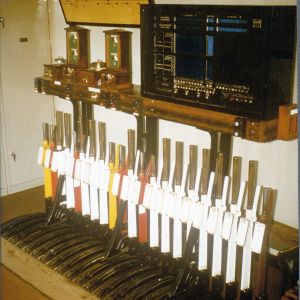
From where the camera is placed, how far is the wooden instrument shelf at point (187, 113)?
7.64 feet

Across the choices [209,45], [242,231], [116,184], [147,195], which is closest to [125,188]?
[116,184]

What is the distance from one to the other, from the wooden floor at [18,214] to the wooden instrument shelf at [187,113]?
1.16 metres

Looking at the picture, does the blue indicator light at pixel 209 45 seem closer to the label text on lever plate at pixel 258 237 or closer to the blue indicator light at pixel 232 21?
the blue indicator light at pixel 232 21

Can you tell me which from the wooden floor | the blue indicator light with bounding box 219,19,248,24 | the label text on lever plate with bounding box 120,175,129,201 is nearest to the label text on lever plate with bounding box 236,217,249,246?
the label text on lever plate with bounding box 120,175,129,201

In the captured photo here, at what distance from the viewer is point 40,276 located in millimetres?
3139

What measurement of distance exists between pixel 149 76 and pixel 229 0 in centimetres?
69

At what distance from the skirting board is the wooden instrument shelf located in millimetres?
1142

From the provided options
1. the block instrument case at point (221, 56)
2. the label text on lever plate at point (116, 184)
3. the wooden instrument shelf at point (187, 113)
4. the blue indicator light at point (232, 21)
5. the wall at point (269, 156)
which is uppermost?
the blue indicator light at point (232, 21)

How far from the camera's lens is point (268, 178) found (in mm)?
2918

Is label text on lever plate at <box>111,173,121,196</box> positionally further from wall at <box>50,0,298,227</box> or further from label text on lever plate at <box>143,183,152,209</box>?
wall at <box>50,0,298,227</box>

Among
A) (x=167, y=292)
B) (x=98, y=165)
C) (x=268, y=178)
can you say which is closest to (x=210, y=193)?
(x=268, y=178)

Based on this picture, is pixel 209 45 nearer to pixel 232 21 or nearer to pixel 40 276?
pixel 232 21

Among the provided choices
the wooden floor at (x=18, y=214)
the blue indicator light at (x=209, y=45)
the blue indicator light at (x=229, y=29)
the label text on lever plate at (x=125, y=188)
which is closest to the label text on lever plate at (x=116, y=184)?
the label text on lever plate at (x=125, y=188)

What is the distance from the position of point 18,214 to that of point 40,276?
1.08 m
